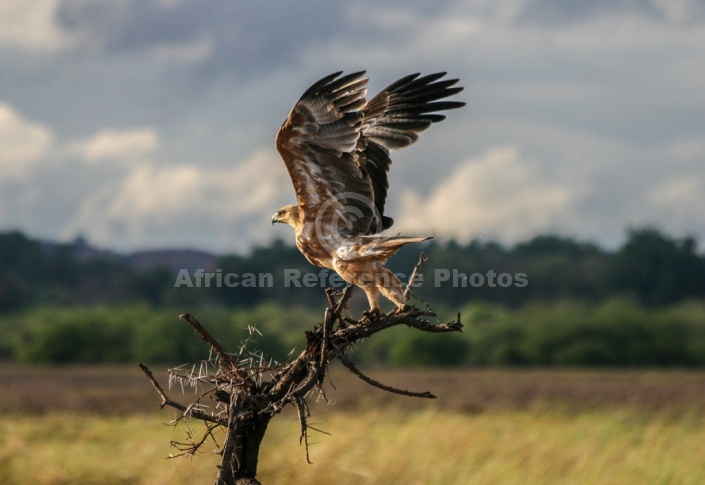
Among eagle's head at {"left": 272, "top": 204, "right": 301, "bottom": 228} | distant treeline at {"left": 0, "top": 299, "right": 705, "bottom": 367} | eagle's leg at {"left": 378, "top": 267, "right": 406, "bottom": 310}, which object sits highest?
eagle's head at {"left": 272, "top": 204, "right": 301, "bottom": 228}

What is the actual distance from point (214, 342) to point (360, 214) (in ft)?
7.89

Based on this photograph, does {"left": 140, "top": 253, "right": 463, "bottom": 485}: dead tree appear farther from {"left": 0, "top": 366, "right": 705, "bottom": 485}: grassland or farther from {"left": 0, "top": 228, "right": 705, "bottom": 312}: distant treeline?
{"left": 0, "top": 228, "right": 705, "bottom": 312}: distant treeline

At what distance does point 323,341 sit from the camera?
4.46 metres

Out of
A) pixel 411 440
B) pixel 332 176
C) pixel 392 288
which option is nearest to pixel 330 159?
pixel 332 176

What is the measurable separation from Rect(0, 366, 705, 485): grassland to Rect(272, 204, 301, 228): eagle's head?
1.18m

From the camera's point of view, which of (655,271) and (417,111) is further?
(655,271)

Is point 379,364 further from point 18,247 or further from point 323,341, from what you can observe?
point 18,247

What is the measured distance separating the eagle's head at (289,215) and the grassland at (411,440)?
1.18 metres

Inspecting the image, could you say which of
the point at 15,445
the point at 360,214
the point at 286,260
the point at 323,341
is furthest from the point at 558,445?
the point at 286,260

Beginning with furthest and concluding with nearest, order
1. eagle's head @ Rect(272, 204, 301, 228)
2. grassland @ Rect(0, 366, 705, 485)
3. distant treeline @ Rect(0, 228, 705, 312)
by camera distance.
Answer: distant treeline @ Rect(0, 228, 705, 312) → grassland @ Rect(0, 366, 705, 485) → eagle's head @ Rect(272, 204, 301, 228)

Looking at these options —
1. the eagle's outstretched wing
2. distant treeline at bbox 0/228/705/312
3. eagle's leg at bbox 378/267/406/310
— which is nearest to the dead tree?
eagle's leg at bbox 378/267/406/310

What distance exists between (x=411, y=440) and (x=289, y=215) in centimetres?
673

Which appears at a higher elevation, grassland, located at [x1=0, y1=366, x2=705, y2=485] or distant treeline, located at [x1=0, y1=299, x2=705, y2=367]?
distant treeline, located at [x1=0, y1=299, x2=705, y2=367]

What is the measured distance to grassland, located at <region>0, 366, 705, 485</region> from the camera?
11.3 metres
